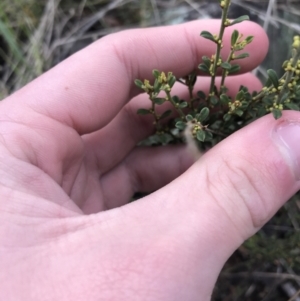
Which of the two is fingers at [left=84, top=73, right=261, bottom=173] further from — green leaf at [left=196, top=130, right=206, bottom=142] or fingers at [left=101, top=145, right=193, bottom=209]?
green leaf at [left=196, top=130, right=206, bottom=142]

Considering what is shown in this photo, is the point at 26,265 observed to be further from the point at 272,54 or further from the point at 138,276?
the point at 272,54

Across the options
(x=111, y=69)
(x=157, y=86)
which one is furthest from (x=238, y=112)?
(x=111, y=69)

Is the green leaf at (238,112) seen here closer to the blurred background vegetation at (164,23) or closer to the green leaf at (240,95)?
the green leaf at (240,95)

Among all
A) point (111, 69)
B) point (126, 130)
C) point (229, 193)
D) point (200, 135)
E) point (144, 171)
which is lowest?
point (144, 171)

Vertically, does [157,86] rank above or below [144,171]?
above

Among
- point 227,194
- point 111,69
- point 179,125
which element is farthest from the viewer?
point 111,69

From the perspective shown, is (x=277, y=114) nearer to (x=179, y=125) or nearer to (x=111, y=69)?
(x=179, y=125)

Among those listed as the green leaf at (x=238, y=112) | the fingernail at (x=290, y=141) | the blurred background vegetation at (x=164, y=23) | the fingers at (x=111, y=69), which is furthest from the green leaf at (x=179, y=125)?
the blurred background vegetation at (x=164, y=23)
